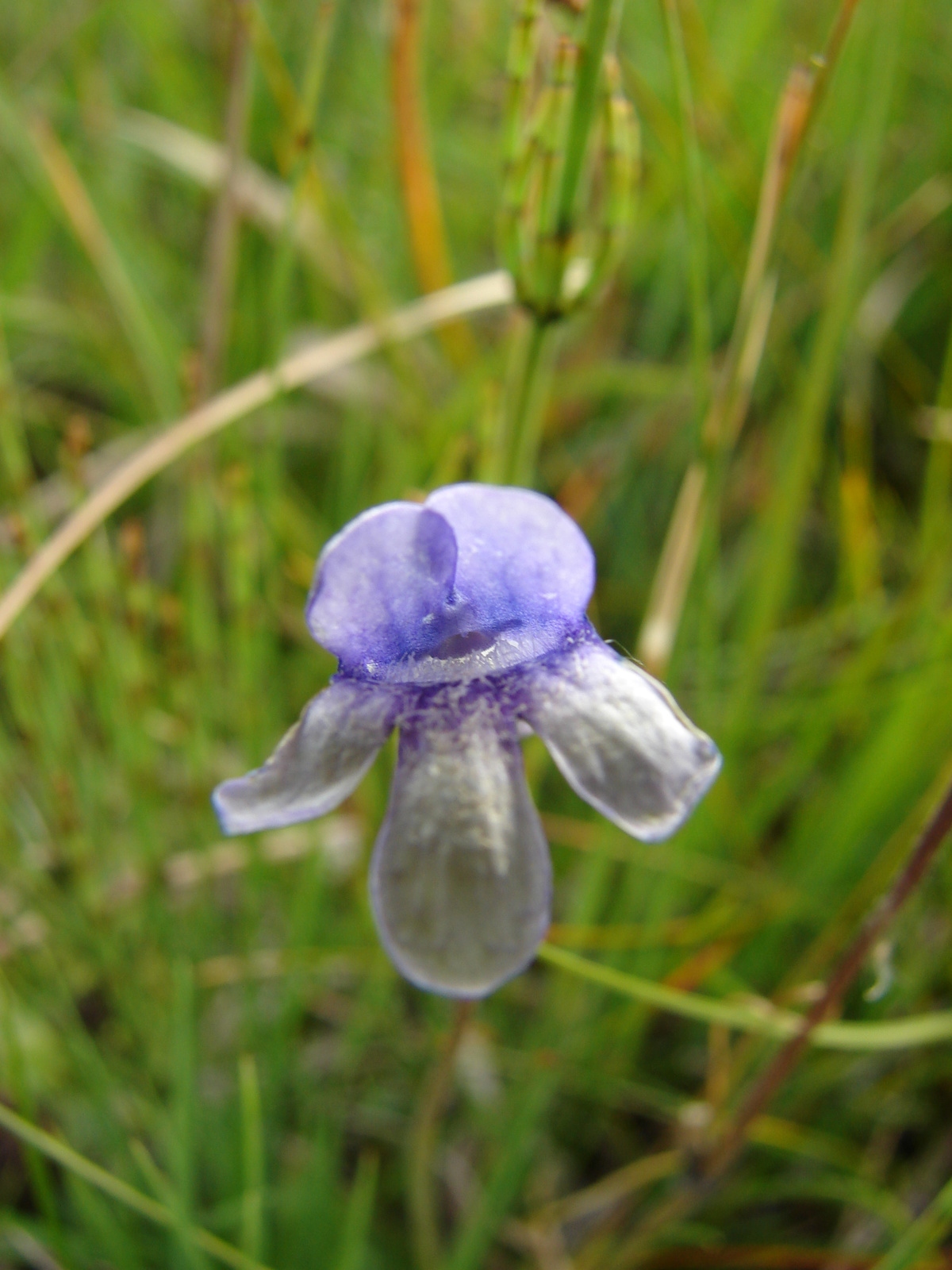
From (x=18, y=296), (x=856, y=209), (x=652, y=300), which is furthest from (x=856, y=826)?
(x=18, y=296)

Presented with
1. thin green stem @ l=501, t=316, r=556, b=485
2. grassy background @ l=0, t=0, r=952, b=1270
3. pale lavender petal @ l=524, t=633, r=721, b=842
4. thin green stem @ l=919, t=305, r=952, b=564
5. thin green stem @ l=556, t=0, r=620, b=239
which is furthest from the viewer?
thin green stem @ l=919, t=305, r=952, b=564

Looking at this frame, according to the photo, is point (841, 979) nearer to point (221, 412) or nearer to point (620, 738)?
point (620, 738)

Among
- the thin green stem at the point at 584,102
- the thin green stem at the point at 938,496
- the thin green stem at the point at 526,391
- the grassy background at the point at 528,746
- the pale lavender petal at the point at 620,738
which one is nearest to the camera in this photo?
the pale lavender petal at the point at 620,738

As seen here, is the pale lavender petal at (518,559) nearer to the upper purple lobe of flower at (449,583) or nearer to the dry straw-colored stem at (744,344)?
Answer: the upper purple lobe of flower at (449,583)

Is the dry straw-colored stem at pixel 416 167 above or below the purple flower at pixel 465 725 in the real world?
above

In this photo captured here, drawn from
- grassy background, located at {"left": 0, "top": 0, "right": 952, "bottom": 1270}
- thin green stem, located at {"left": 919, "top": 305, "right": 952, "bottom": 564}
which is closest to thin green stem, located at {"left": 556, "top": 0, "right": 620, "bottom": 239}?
grassy background, located at {"left": 0, "top": 0, "right": 952, "bottom": 1270}

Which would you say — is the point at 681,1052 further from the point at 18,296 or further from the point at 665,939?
the point at 18,296

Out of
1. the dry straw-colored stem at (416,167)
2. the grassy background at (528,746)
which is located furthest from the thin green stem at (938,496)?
the dry straw-colored stem at (416,167)

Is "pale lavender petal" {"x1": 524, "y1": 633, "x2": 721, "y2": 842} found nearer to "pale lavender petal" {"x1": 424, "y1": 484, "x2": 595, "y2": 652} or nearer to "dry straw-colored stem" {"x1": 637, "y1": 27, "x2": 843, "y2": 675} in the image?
"pale lavender petal" {"x1": 424, "y1": 484, "x2": 595, "y2": 652}
